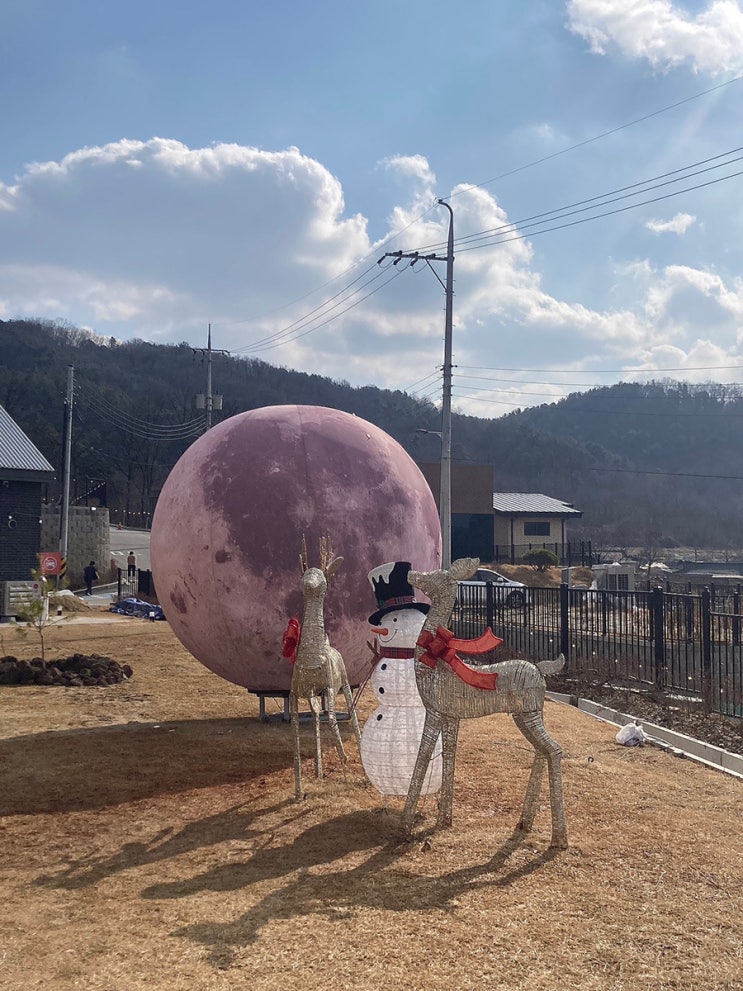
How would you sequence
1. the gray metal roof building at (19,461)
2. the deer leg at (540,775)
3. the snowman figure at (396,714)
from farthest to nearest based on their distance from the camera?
1. the gray metal roof building at (19,461)
2. the snowman figure at (396,714)
3. the deer leg at (540,775)

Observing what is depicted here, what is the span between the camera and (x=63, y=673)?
13031 millimetres

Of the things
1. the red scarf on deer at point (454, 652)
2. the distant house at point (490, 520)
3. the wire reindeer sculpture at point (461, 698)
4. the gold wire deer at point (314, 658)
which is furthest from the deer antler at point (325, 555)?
the distant house at point (490, 520)

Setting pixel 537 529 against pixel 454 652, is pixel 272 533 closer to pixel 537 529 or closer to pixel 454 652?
pixel 454 652

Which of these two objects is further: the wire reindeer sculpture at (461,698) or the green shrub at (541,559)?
the green shrub at (541,559)

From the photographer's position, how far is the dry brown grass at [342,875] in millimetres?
4148

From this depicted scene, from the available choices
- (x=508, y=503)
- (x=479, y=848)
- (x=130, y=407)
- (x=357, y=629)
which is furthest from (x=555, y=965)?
(x=130, y=407)

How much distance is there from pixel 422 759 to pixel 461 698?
1.90ft

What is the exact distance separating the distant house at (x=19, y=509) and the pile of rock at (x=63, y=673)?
1494 cm

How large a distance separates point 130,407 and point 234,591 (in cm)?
8336

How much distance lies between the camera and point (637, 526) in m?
102

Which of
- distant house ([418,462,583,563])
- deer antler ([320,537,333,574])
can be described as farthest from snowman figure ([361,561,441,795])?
distant house ([418,462,583,563])

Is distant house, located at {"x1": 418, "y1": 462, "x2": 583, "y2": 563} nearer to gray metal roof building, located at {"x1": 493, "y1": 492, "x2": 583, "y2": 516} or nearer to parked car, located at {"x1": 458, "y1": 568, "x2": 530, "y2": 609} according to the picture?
gray metal roof building, located at {"x1": 493, "y1": 492, "x2": 583, "y2": 516}

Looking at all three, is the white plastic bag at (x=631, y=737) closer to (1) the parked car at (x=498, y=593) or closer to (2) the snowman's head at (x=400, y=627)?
(2) the snowman's head at (x=400, y=627)

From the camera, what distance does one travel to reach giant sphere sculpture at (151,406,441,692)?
836 cm
